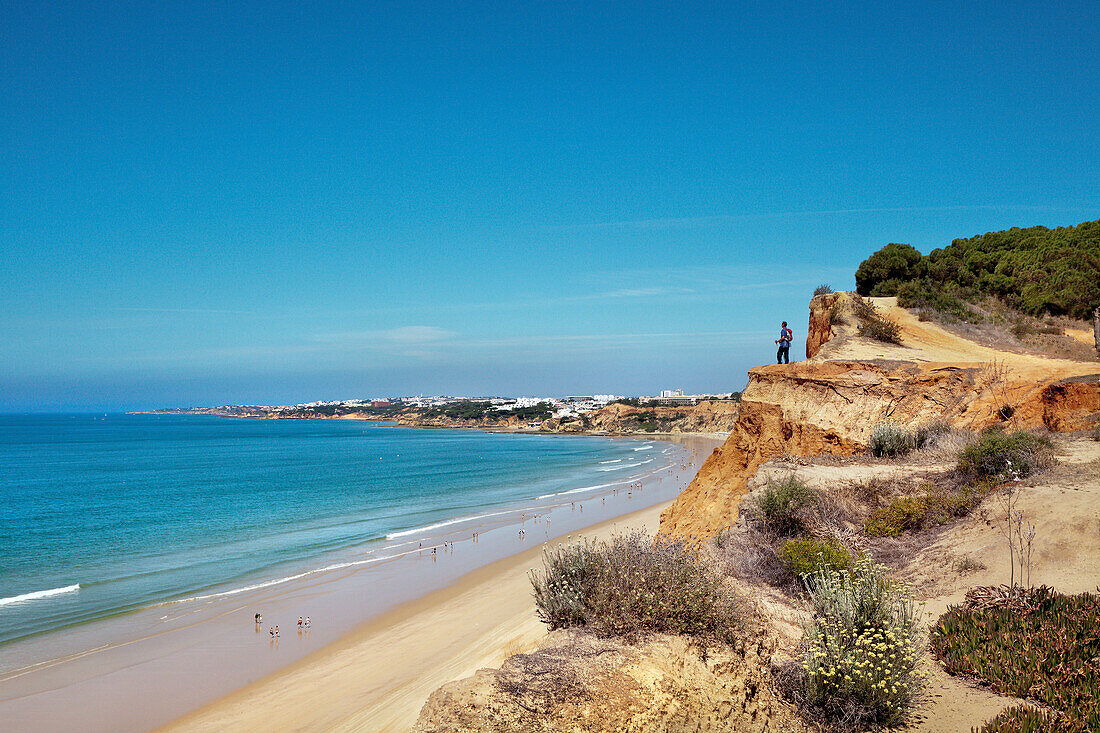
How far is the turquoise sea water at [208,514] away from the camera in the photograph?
66.3 ft

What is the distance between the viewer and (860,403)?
14930 mm

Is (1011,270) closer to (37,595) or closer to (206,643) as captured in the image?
(206,643)

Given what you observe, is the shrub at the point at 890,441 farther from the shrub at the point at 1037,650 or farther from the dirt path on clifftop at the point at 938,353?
the shrub at the point at 1037,650

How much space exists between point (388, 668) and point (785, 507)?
9071 millimetres

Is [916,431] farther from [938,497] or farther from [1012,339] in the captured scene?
[1012,339]

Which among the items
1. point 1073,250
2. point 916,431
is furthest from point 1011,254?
point 916,431

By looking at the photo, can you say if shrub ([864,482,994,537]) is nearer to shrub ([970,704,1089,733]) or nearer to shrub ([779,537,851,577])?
shrub ([779,537,851,577])

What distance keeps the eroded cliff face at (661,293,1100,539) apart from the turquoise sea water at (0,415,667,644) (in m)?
15.7

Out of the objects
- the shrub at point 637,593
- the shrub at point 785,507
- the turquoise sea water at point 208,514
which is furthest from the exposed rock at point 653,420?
the shrub at point 637,593

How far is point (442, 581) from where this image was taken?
68.6 feet

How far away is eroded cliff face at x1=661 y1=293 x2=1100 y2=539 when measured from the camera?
1294 centimetres

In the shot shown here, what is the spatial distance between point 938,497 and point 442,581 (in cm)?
1596

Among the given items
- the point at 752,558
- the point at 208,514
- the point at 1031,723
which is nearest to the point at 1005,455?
the point at 752,558

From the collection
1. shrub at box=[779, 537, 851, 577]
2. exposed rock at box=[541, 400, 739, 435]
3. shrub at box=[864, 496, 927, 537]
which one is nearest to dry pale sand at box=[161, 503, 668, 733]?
shrub at box=[779, 537, 851, 577]
